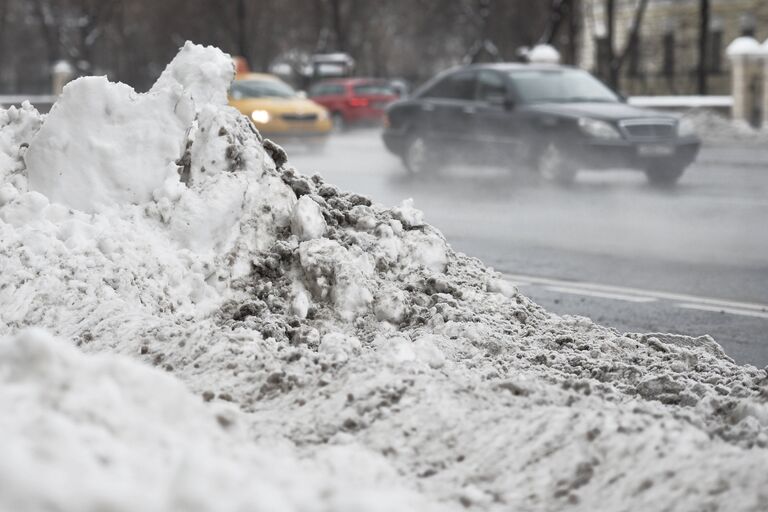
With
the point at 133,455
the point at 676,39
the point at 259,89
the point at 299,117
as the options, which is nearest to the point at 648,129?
the point at 299,117

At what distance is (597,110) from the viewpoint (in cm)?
1567

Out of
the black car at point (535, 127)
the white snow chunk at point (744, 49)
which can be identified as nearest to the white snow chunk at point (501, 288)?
the black car at point (535, 127)

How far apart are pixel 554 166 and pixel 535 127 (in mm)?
580

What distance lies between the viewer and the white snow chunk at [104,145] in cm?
531

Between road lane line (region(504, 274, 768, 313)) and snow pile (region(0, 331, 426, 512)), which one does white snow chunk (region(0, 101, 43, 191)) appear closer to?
snow pile (region(0, 331, 426, 512))

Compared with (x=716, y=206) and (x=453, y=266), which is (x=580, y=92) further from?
(x=453, y=266)

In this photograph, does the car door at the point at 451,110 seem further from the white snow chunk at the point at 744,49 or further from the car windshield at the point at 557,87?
the white snow chunk at the point at 744,49

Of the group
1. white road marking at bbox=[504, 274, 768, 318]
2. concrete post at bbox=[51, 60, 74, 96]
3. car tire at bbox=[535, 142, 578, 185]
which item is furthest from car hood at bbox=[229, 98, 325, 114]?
concrete post at bbox=[51, 60, 74, 96]

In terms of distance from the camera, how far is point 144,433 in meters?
2.66

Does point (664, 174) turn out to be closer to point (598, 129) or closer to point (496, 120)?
point (598, 129)

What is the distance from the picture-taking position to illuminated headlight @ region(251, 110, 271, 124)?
75.2 feet

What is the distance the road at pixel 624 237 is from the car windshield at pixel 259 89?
168 inches

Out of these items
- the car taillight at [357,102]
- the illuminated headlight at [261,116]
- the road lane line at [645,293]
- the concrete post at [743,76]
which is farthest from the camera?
the car taillight at [357,102]

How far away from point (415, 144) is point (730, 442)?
1459 cm
